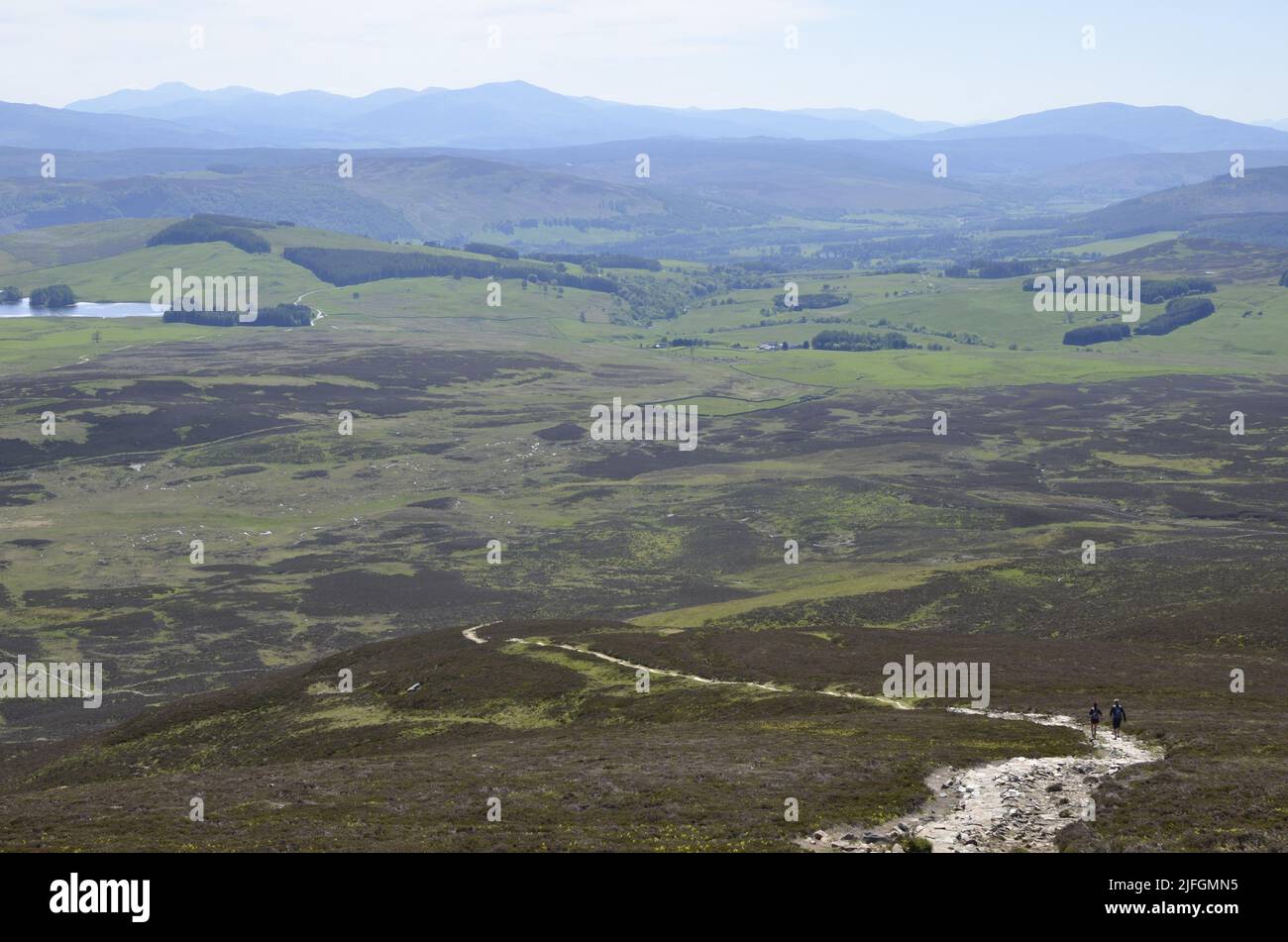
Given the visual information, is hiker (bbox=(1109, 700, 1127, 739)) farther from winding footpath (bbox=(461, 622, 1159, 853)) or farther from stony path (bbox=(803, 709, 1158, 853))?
stony path (bbox=(803, 709, 1158, 853))

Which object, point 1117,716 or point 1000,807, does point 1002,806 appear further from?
point 1117,716

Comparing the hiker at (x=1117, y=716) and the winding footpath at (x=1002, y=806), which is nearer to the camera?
the winding footpath at (x=1002, y=806)

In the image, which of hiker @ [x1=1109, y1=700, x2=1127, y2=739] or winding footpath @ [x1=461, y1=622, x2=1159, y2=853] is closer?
winding footpath @ [x1=461, y1=622, x2=1159, y2=853]

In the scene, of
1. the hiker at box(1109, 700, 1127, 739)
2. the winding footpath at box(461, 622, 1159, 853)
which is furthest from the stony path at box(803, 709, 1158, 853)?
the hiker at box(1109, 700, 1127, 739)

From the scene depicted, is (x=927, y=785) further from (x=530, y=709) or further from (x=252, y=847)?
(x=530, y=709)

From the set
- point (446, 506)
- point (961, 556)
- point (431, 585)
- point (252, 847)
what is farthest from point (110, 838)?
point (446, 506)

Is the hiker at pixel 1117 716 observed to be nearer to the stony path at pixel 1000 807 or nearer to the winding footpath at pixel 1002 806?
the winding footpath at pixel 1002 806

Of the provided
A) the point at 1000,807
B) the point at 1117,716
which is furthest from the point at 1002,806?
the point at 1117,716

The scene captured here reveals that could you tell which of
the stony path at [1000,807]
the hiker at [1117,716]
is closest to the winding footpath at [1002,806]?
the stony path at [1000,807]
